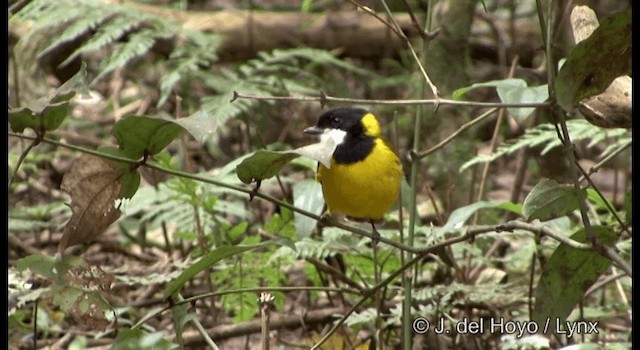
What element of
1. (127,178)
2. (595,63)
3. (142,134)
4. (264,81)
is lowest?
(264,81)

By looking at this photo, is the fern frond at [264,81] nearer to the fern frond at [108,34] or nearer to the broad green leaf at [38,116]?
the fern frond at [108,34]

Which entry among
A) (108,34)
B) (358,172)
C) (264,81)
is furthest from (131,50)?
(358,172)

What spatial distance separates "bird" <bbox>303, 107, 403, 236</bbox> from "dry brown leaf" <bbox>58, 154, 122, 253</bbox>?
1.01 m

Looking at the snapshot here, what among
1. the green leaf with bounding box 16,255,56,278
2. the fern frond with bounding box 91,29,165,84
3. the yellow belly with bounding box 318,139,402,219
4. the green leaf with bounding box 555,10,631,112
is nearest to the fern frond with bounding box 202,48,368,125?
the fern frond with bounding box 91,29,165,84

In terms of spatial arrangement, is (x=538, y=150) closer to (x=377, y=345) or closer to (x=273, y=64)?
(x=273, y=64)

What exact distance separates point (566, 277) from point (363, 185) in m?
0.92

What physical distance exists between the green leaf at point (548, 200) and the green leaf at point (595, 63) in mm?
329

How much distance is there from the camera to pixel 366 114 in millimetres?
3389

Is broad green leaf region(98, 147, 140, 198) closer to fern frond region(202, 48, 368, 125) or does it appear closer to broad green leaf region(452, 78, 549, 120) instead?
broad green leaf region(452, 78, 549, 120)

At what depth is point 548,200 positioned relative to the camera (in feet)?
7.34

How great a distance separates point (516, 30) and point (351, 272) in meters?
3.18

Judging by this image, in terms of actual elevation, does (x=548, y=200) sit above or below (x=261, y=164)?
below

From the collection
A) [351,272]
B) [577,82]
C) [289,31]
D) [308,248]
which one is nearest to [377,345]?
[308,248]

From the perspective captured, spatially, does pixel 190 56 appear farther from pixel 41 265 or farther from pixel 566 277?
pixel 566 277
